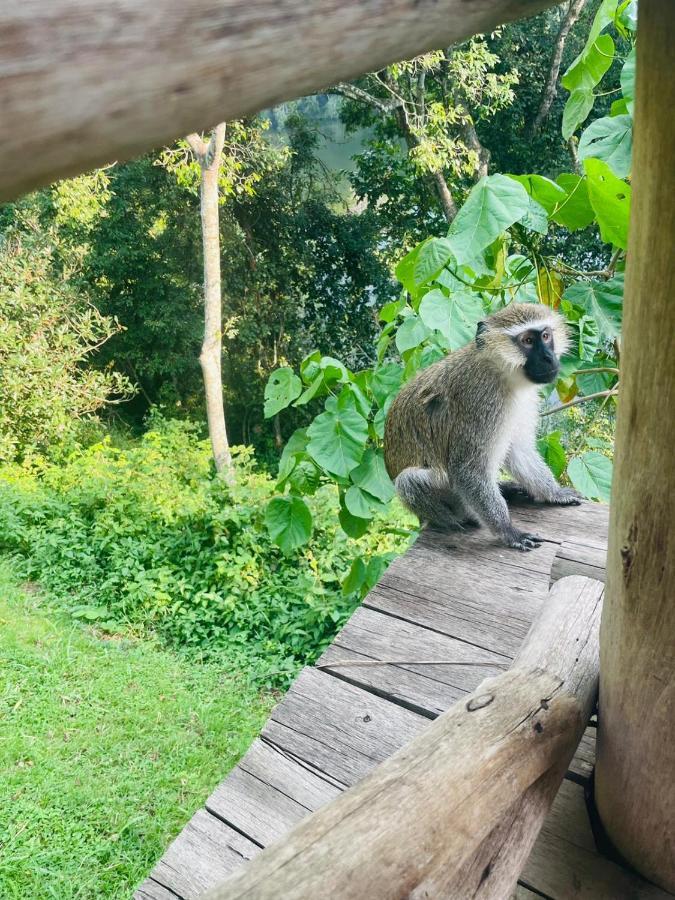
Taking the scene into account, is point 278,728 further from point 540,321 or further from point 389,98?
point 389,98

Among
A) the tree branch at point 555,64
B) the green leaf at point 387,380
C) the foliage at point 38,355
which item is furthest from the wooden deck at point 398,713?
the tree branch at point 555,64

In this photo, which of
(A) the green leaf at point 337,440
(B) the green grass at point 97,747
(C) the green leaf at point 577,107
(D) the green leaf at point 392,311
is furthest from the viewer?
(B) the green grass at point 97,747

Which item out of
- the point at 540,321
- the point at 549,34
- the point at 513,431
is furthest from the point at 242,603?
the point at 549,34

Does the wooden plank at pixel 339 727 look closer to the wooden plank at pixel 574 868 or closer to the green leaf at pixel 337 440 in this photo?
the wooden plank at pixel 574 868

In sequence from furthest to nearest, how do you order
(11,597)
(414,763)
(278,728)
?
(11,597)
(278,728)
(414,763)

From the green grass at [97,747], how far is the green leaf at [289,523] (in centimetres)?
191

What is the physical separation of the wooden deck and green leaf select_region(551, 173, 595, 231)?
0.98 metres

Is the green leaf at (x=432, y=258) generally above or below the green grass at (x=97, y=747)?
above

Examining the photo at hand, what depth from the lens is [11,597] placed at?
5695mm

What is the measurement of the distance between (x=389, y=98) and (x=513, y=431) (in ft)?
28.9

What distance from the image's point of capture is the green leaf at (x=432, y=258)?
2119mm

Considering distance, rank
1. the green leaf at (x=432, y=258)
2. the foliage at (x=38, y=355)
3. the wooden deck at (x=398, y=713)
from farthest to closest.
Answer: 1. the foliage at (x=38, y=355)
2. the green leaf at (x=432, y=258)
3. the wooden deck at (x=398, y=713)

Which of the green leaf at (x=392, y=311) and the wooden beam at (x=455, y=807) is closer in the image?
the wooden beam at (x=455, y=807)

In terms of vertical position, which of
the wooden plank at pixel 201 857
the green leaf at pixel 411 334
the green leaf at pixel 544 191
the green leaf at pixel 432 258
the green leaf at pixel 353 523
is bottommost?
the green leaf at pixel 353 523
